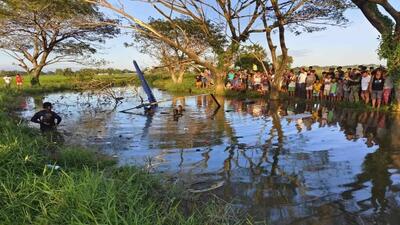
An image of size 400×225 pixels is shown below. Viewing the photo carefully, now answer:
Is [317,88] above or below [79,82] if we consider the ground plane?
below

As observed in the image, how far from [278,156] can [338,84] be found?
37.8 feet

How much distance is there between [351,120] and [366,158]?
20.6ft

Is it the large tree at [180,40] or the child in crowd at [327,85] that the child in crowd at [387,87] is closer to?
the child in crowd at [327,85]

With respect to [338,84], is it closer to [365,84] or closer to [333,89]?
[333,89]

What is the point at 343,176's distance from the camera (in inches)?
301

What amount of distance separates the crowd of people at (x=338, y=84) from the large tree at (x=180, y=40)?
14.2 feet

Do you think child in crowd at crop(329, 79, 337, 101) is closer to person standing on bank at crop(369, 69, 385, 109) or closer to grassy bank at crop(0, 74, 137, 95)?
person standing on bank at crop(369, 69, 385, 109)

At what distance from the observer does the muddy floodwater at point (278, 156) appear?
20.2 ft

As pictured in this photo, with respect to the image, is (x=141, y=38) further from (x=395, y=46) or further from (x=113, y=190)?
(x=113, y=190)

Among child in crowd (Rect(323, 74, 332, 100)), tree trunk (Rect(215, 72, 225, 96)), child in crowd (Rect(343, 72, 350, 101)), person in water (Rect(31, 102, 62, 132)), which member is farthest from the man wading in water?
tree trunk (Rect(215, 72, 225, 96))

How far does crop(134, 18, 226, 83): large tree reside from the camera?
96.0 ft

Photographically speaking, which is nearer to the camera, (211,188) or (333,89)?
(211,188)

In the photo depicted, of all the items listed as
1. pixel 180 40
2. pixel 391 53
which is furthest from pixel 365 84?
pixel 180 40

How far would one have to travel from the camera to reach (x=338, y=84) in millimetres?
19859
